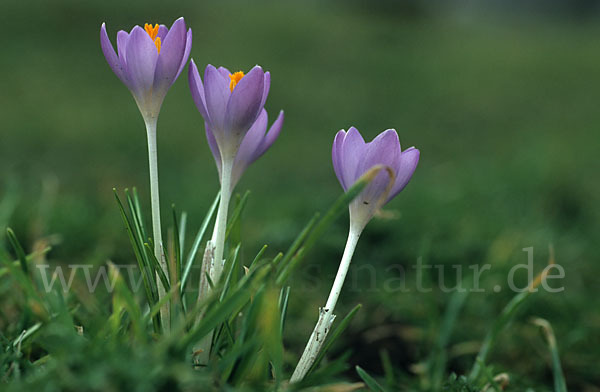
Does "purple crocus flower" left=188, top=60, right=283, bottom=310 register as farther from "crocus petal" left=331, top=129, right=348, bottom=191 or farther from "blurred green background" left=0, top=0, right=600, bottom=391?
"blurred green background" left=0, top=0, right=600, bottom=391

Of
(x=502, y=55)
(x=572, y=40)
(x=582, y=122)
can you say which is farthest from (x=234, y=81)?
(x=572, y=40)

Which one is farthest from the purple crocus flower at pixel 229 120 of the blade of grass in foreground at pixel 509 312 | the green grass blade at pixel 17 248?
the blade of grass in foreground at pixel 509 312

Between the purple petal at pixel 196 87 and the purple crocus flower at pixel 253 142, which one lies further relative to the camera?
the purple crocus flower at pixel 253 142

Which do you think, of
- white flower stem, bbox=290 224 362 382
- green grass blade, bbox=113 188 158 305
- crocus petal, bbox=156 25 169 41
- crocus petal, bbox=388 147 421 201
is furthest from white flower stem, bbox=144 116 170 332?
crocus petal, bbox=388 147 421 201

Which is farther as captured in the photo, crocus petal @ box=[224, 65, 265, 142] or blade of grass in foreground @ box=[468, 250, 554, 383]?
blade of grass in foreground @ box=[468, 250, 554, 383]

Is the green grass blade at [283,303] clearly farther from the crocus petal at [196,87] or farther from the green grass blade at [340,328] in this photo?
the crocus petal at [196,87]
